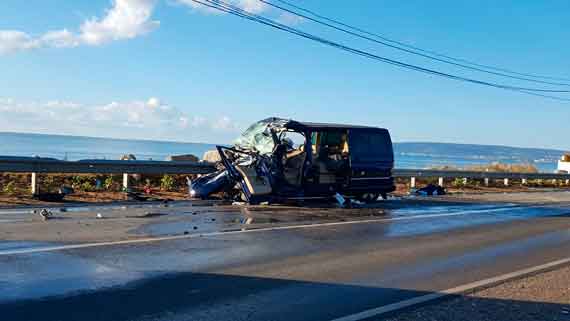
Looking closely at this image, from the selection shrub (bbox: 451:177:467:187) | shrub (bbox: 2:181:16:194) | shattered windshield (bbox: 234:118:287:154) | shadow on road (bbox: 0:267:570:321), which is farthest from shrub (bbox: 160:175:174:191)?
shrub (bbox: 451:177:467:187)

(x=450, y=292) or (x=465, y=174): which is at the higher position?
(x=465, y=174)

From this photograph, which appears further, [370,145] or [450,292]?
[370,145]

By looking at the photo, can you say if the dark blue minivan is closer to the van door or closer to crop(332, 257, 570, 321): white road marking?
the van door

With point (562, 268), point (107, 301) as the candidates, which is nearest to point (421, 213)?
point (562, 268)

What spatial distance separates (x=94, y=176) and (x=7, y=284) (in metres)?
11.2

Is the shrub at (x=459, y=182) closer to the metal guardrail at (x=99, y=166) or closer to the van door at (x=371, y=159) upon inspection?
the van door at (x=371, y=159)

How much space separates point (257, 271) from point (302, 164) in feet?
24.4

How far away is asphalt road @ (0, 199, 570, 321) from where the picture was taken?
5336 millimetres

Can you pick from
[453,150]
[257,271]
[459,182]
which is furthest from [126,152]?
[453,150]

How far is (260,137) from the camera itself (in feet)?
46.9

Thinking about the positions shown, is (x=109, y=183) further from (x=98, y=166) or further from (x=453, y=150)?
(x=453, y=150)

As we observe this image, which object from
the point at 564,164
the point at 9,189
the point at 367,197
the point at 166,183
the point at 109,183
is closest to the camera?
the point at 9,189

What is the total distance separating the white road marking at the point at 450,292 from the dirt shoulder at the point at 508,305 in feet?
0.45

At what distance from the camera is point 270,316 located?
5242 mm
